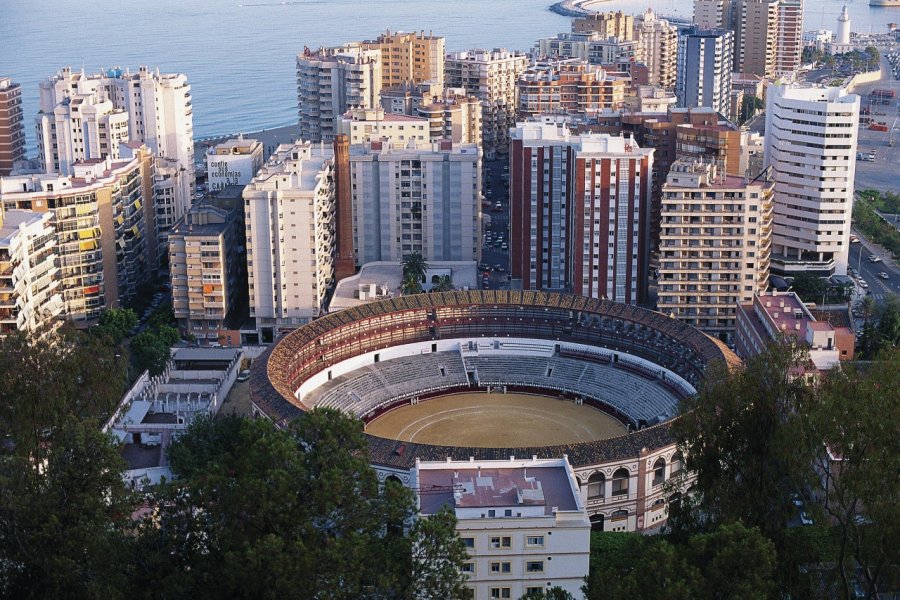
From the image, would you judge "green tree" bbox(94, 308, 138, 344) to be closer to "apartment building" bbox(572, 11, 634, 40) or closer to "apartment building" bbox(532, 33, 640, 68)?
"apartment building" bbox(532, 33, 640, 68)

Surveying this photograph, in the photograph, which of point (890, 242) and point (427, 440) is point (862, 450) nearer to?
point (427, 440)

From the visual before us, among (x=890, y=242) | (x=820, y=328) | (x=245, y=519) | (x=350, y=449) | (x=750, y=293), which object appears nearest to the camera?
(x=245, y=519)

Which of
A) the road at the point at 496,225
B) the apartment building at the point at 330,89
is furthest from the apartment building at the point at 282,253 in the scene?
the apartment building at the point at 330,89

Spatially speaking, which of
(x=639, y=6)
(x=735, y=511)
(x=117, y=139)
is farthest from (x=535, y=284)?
(x=639, y=6)

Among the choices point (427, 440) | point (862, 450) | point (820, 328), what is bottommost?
point (427, 440)

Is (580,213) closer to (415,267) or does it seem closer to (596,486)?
(415,267)

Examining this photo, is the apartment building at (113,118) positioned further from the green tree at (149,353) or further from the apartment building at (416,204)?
the green tree at (149,353)
